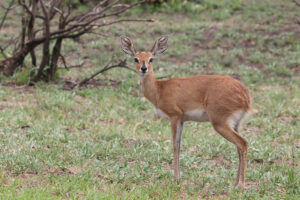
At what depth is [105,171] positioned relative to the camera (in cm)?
562

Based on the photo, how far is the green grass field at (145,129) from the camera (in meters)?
5.20

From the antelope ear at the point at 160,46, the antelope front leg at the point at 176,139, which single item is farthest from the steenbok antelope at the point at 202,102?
the antelope ear at the point at 160,46

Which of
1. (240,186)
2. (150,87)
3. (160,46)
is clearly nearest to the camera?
(240,186)

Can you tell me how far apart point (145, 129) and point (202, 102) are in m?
2.62

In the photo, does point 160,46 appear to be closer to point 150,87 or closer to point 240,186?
point 150,87

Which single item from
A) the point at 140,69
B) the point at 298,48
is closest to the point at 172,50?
the point at 298,48

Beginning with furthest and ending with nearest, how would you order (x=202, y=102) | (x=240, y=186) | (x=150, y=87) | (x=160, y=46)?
(x=160, y=46)
(x=150, y=87)
(x=202, y=102)
(x=240, y=186)

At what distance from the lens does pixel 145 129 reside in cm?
795

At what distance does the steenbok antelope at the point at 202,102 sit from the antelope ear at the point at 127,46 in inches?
12.0

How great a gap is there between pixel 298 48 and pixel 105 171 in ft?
31.0

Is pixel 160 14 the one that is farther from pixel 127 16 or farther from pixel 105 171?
pixel 105 171

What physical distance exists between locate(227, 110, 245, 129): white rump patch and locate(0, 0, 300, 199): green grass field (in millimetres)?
702

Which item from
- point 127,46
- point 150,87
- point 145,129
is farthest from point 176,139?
point 145,129

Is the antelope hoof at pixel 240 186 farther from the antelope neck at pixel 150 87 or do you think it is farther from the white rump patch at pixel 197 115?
the antelope neck at pixel 150 87
